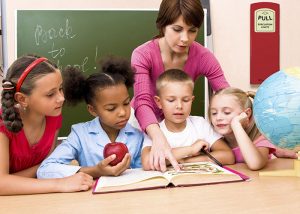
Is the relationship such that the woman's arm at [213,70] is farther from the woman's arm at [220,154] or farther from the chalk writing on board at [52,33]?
the chalk writing on board at [52,33]

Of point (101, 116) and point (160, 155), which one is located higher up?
point (101, 116)

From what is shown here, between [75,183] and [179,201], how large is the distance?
33cm

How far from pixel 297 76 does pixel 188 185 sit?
48cm

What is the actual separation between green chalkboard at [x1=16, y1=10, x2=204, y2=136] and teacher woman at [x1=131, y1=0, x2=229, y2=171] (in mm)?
913

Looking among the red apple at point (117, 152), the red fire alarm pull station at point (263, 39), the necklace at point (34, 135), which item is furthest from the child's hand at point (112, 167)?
the red fire alarm pull station at point (263, 39)

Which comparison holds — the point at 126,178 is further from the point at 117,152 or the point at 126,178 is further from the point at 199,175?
the point at 199,175

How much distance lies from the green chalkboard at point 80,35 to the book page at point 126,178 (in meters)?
1.37

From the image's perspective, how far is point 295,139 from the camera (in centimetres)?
111

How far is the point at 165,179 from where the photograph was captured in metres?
1.08

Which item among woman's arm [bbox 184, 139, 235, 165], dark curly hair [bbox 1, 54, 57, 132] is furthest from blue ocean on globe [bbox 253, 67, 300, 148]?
dark curly hair [bbox 1, 54, 57, 132]

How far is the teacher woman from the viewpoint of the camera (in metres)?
1.44

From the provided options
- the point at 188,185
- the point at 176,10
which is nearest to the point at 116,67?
the point at 176,10

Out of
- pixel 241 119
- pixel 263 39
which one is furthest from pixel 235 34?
pixel 241 119

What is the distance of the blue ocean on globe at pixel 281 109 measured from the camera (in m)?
1.06
